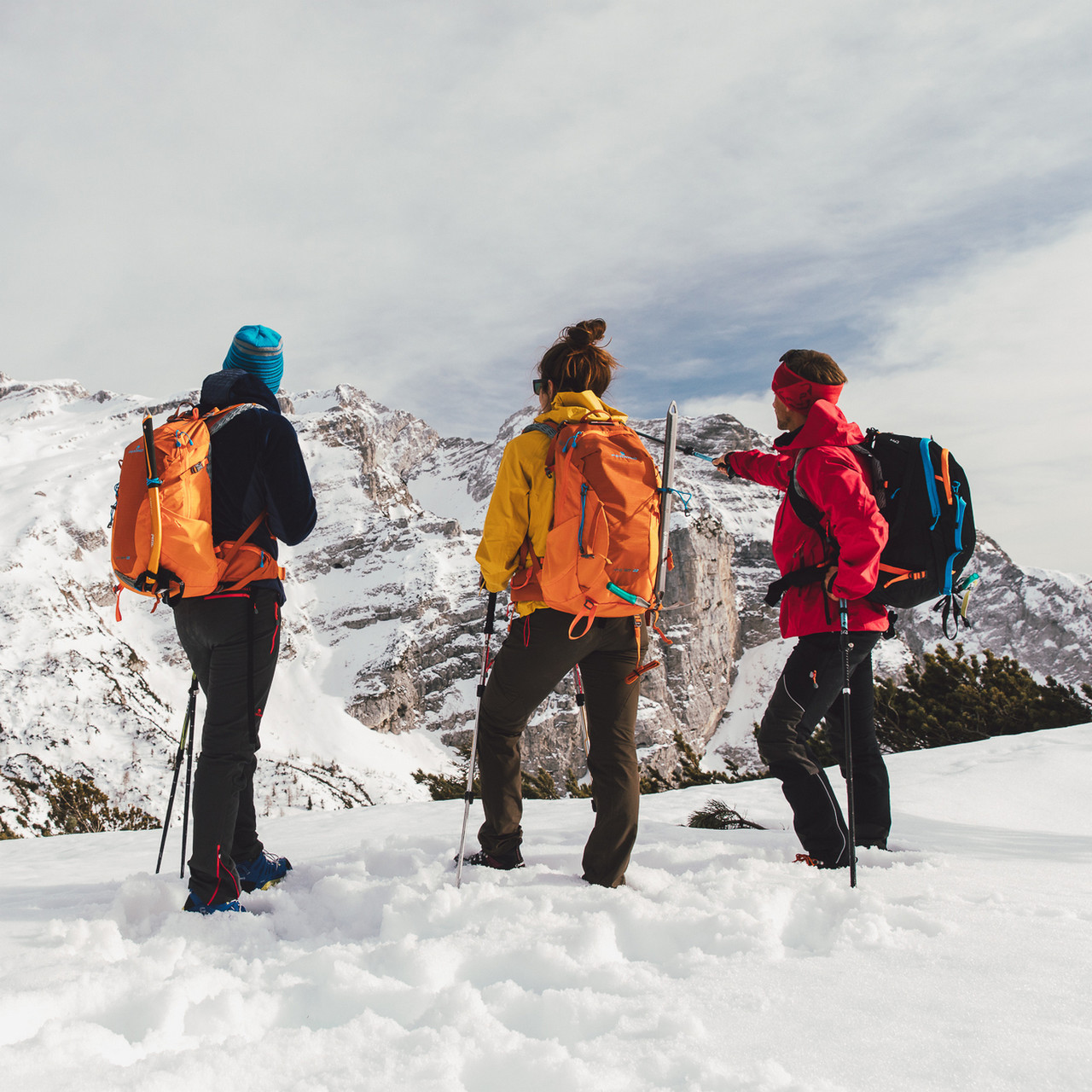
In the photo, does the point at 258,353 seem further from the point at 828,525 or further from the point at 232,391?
the point at 828,525

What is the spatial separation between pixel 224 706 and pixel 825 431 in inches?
127

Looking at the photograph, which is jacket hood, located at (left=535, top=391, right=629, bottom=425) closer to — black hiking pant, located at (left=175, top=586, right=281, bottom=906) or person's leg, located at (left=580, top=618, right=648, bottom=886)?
person's leg, located at (left=580, top=618, right=648, bottom=886)

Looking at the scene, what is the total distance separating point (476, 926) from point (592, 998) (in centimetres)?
76

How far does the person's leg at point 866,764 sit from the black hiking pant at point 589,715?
129cm

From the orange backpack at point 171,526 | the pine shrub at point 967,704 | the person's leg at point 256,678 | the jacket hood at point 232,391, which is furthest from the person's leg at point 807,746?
the pine shrub at point 967,704

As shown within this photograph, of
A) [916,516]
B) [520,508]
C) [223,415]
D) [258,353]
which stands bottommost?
[520,508]

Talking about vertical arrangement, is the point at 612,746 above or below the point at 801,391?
below

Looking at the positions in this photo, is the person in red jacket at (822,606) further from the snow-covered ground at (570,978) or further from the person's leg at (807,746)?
the snow-covered ground at (570,978)

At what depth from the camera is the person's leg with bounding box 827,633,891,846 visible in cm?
413

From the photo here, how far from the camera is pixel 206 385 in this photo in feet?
12.0

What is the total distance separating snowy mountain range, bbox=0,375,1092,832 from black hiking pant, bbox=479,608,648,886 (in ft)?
259

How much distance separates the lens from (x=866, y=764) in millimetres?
4137

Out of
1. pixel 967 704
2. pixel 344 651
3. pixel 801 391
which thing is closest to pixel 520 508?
pixel 801 391

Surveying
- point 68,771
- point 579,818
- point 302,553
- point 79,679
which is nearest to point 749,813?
point 579,818
